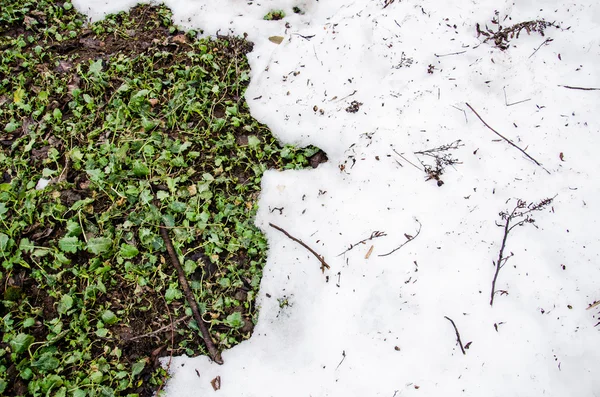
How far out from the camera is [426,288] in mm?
2318

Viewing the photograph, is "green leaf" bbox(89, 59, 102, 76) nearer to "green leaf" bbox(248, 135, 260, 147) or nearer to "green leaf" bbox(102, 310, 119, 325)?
"green leaf" bbox(248, 135, 260, 147)

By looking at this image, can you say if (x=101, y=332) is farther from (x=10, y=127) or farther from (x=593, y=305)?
(x=593, y=305)

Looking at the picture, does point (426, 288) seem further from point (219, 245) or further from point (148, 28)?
point (148, 28)

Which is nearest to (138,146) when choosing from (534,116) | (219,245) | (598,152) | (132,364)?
(219,245)

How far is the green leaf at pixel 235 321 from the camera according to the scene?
2.42 metres

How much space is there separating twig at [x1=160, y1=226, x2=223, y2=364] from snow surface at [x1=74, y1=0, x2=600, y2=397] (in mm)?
93

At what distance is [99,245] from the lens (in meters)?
2.58

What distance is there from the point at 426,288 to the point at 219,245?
139cm

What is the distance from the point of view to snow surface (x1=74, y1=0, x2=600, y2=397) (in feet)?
7.11

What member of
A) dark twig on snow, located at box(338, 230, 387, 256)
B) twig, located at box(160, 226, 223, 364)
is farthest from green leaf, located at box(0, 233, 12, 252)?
dark twig on snow, located at box(338, 230, 387, 256)

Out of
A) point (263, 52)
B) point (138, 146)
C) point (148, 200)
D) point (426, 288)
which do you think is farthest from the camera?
point (263, 52)

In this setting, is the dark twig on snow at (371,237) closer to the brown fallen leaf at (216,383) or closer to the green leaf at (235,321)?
the green leaf at (235,321)

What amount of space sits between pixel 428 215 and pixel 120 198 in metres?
2.18

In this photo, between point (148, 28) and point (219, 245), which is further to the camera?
point (148, 28)
